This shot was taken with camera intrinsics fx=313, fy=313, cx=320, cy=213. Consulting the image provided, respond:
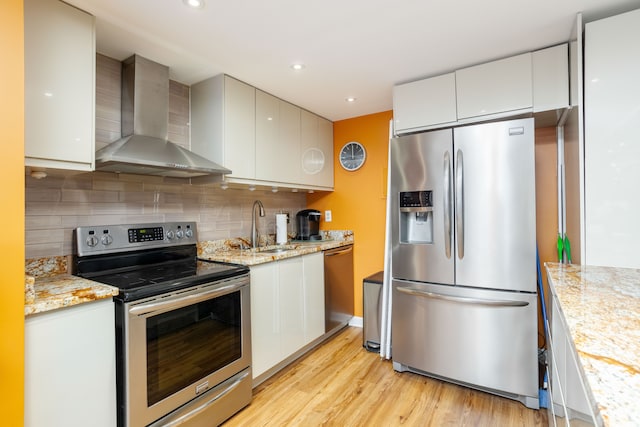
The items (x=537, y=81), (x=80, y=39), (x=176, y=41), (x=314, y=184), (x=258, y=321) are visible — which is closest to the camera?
(x=80, y=39)

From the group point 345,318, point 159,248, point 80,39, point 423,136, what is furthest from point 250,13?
A: point 345,318

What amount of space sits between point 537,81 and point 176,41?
7.66ft

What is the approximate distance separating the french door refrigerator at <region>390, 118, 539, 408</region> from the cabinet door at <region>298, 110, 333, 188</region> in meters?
0.99

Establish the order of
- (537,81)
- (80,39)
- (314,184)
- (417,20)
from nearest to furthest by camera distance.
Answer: (80,39) → (417,20) → (537,81) → (314,184)

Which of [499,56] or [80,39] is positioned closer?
[80,39]

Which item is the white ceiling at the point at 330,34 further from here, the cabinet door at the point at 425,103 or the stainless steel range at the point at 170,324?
the stainless steel range at the point at 170,324

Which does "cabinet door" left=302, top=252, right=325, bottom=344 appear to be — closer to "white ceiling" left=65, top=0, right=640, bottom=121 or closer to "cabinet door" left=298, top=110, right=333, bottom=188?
"cabinet door" left=298, top=110, right=333, bottom=188

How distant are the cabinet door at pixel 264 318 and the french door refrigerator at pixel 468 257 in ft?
3.11

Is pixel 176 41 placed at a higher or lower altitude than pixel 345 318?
higher

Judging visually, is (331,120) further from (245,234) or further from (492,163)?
(492,163)

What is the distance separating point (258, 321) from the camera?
7.52 ft

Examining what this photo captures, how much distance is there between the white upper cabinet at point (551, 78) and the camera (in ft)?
6.52

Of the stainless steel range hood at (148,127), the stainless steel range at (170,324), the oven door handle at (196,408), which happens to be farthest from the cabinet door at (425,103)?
the oven door handle at (196,408)

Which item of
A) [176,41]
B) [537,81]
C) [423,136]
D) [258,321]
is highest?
[176,41]
